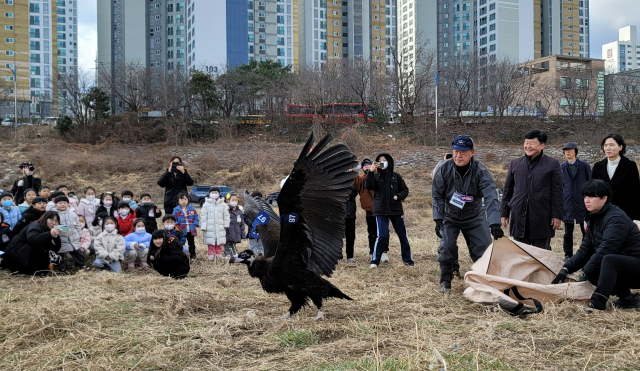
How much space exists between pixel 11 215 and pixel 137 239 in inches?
72.8

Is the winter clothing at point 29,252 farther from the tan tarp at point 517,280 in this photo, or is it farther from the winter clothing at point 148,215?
the tan tarp at point 517,280

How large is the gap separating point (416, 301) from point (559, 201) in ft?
6.42

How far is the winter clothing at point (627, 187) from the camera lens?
217 inches

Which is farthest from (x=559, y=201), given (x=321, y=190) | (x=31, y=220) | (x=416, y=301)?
(x=31, y=220)

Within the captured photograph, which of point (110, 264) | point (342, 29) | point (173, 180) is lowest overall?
point (110, 264)

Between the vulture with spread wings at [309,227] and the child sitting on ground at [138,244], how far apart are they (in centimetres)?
372

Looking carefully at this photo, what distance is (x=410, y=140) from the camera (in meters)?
29.0

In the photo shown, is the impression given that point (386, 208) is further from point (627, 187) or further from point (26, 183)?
point (26, 183)

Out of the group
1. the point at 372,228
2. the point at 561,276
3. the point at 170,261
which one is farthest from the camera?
the point at 372,228

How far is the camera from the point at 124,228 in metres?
8.31

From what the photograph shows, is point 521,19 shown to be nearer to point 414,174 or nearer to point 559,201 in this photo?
point 414,174

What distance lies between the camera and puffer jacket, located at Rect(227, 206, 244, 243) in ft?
29.1

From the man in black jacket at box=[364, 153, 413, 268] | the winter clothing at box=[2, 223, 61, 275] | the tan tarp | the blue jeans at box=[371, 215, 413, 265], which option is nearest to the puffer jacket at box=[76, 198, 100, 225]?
the winter clothing at box=[2, 223, 61, 275]

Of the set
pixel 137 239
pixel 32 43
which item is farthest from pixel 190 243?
pixel 32 43
